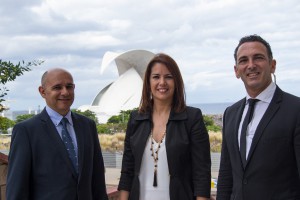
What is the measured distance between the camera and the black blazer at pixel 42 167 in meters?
2.34

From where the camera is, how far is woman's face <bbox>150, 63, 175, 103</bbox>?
103 inches

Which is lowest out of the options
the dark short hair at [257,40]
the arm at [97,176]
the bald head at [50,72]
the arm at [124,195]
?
the arm at [124,195]

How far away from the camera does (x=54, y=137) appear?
2.43m

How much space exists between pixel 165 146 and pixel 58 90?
0.68m

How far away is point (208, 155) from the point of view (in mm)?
2592

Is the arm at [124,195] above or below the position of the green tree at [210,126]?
below

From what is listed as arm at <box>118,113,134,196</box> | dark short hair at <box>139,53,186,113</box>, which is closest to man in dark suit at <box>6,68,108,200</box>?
arm at <box>118,113,134,196</box>

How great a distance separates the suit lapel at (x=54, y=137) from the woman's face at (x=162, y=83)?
2.05ft

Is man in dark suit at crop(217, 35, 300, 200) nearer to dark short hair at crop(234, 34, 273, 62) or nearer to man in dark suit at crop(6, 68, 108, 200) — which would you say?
dark short hair at crop(234, 34, 273, 62)

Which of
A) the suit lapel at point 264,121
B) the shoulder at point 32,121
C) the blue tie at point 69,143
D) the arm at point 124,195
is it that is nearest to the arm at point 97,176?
the arm at point 124,195

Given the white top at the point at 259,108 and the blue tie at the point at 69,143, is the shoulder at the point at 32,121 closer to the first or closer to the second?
the blue tie at the point at 69,143

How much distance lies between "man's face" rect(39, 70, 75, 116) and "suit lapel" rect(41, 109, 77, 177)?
0.08 m

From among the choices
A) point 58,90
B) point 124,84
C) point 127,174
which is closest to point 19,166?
point 58,90

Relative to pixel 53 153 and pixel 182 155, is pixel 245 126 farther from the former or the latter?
pixel 53 153
